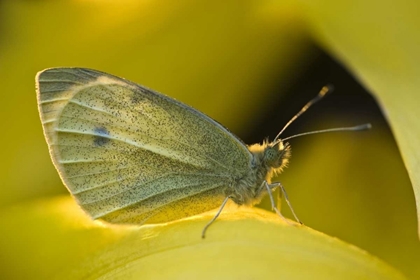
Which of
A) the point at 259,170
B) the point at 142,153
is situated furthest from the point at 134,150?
the point at 259,170

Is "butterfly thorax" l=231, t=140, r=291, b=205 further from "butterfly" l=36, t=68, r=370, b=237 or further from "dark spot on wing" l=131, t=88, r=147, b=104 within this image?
"dark spot on wing" l=131, t=88, r=147, b=104

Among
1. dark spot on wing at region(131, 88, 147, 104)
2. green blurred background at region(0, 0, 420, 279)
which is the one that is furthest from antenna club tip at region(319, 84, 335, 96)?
dark spot on wing at region(131, 88, 147, 104)

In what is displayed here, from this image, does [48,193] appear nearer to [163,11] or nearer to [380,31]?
[163,11]

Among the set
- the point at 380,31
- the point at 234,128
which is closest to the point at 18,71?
the point at 234,128

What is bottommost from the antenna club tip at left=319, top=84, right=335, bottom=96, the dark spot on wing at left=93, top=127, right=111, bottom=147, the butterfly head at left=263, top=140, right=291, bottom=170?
the dark spot on wing at left=93, top=127, right=111, bottom=147

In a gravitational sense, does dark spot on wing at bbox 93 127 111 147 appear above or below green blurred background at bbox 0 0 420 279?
below

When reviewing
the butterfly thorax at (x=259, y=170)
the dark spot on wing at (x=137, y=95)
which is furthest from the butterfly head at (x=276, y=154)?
the dark spot on wing at (x=137, y=95)

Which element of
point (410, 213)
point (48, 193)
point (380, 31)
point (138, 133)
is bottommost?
point (48, 193)

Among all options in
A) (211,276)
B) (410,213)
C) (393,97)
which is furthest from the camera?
(410,213)
